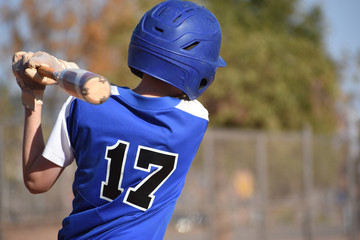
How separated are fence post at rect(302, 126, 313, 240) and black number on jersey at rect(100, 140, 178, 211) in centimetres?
1016

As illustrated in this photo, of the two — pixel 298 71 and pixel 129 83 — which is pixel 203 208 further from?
pixel 298 71

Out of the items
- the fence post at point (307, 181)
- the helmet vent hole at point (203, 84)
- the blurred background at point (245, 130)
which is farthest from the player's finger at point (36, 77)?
the fence post at point (307, 181)

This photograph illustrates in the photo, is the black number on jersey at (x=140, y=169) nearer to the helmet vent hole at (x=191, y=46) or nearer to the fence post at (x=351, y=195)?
the helmet vent hole at (x=191, y=46)

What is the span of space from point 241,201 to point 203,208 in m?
1.55

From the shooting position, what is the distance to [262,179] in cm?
1073

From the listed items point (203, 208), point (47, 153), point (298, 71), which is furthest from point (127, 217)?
point (298, 71)

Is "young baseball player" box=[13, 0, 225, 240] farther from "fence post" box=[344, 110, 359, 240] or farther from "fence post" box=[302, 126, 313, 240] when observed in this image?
"fence post" box=[344, 110, 359, 240]

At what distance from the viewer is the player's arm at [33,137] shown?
1.90 metres

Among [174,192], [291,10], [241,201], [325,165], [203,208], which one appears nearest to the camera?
[174,192]

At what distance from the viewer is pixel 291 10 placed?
1988 centimetres

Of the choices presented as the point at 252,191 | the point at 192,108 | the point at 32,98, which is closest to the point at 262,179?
the point at 252,191

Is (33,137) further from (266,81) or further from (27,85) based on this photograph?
(266,81)

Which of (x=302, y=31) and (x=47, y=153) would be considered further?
(x=302, y=31)

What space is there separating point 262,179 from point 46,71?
30.6ft
